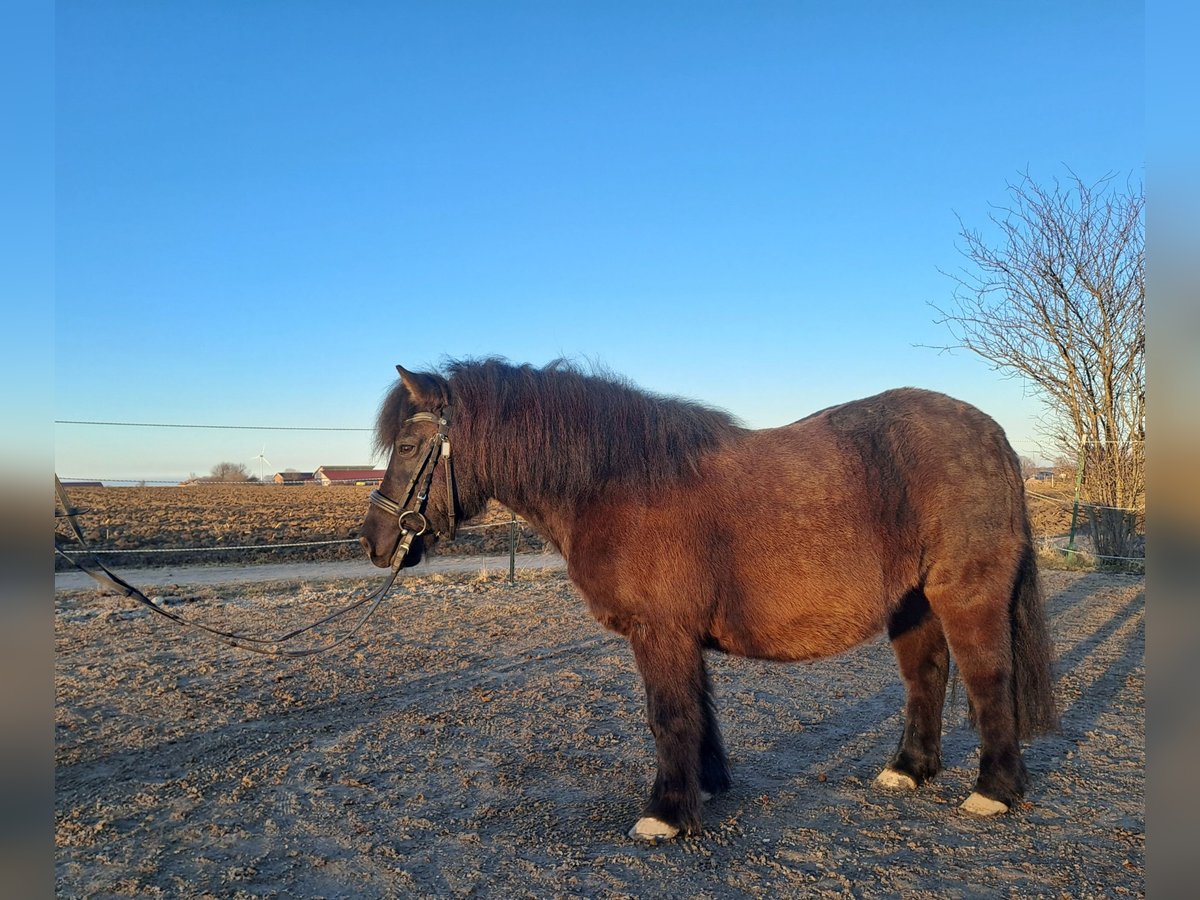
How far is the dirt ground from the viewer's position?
3115 mm

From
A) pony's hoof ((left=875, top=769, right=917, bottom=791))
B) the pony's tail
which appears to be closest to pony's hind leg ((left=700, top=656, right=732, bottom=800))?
pony's hoof ((left=875, top=769, right=917, bottom=791))

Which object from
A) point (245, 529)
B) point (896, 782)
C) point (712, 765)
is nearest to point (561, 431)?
point (712, 765)

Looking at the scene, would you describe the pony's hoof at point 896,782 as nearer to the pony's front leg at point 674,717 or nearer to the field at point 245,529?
the pony's front leg at point 674,717

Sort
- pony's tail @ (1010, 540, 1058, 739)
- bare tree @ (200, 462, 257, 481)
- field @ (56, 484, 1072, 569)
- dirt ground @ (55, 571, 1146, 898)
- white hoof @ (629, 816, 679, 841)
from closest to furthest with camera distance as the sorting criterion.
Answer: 1. dirt ground @ (55, 571, 1146, 898)
2. white hoof @ (629, 816, 679, 841)
3. pony's tail @ (1010, 540, 1058, 739)
4. field @ (56, 484, 1072, 569)
5. bare tree @ (200, 462, 257, 481)

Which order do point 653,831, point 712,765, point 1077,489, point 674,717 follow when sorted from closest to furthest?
point 653,831 → point 674,717 → point 712,765 → point 1077,489

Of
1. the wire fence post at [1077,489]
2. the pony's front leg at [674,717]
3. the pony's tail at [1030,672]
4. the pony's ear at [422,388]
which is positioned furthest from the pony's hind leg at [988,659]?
the wire fence post at [1077,489]

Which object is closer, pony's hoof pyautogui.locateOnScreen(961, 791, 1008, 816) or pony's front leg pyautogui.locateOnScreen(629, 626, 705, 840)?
pony's front leg pyautogui.locateOnScreen(629, 626, 705, 840)

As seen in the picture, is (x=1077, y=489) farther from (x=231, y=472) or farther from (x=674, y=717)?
(x=231, y=472)

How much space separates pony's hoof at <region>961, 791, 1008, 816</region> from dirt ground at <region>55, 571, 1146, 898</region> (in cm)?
7

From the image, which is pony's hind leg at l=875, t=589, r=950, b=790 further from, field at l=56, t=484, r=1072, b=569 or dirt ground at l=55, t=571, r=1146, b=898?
field at l=56, t=484, r=1072, b=569

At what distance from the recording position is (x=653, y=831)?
3.46 m

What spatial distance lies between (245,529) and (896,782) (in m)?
17.8
